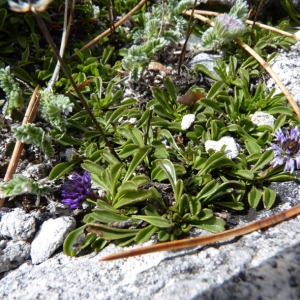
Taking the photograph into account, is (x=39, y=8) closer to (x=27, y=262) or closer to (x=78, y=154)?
(x=78, y=154)

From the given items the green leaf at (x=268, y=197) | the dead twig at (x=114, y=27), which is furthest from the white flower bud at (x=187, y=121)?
the dead twig at (x=114, y=27)

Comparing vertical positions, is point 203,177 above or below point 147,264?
above

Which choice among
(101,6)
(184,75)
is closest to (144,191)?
(184,75)

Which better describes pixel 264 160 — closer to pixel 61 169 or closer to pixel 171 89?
pixel 171 89

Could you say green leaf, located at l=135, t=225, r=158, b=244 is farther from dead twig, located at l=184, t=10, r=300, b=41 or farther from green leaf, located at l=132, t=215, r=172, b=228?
dead twig, located at l=184, t=10, r=300, b=41

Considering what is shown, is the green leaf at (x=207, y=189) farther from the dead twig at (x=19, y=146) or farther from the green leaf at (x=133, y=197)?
the dead twig at (x=19, y=146)

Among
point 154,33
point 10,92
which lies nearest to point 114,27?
point 154,33

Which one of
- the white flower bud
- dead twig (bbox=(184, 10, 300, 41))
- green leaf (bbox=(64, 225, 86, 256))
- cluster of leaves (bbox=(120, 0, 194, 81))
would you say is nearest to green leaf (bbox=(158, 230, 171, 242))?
green leaf (bbox=(64, 225, 86, 256))
